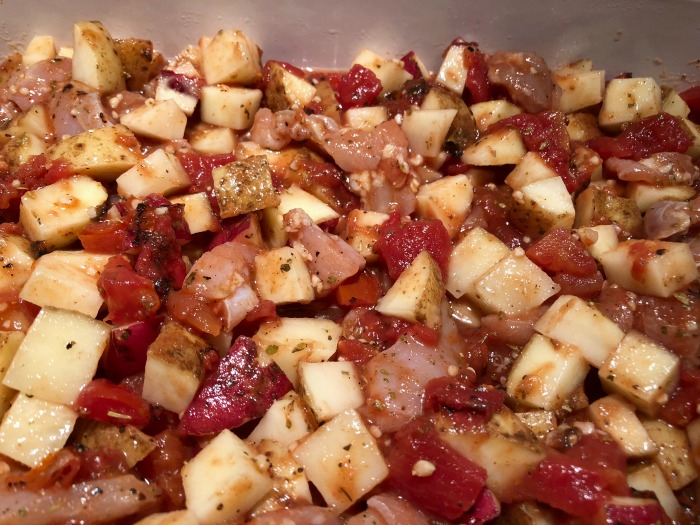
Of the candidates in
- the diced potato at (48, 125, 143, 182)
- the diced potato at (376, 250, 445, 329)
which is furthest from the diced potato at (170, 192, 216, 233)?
the diced potato at (376, 250, 445, 329)

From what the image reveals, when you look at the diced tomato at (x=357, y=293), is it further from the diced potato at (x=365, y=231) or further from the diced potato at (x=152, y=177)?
the diced potato at (x=152, y=177)

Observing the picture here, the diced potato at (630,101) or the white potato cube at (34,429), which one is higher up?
the diced potato at (630,101)

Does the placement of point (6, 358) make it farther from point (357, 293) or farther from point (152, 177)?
point (357, 293)

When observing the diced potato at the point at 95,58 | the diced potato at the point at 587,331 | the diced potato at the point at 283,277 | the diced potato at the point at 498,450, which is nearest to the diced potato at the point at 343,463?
the diced potato at the point at 498,450

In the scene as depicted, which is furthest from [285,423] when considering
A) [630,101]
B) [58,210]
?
[630,101]

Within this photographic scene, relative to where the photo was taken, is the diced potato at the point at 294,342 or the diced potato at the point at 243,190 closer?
the diced potato at the point at 294,342

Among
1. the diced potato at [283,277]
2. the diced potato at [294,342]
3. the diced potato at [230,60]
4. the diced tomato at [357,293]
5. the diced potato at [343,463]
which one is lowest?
the diced potato at [343,463]

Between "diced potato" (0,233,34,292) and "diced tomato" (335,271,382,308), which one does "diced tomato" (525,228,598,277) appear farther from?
"diced potato" (0,233,34,292)

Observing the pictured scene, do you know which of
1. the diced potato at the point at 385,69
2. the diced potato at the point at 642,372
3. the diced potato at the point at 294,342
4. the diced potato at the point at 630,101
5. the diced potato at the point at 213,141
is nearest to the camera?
the diced potato at the point at 642,372
